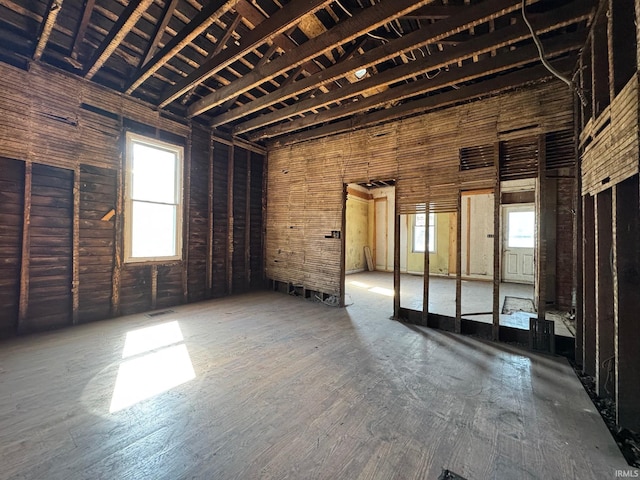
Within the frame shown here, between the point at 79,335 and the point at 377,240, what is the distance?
9.00 metres

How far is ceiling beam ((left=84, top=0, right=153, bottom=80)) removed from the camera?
244 cm

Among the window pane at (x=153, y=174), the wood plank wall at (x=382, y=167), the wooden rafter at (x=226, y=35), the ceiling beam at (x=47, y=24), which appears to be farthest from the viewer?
the window pane at (x=153, y=174)

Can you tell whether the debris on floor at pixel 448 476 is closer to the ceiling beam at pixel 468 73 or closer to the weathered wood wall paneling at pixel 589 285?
the weathered wood wall paneling at pixel 589 285

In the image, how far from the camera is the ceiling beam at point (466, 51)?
2.24m

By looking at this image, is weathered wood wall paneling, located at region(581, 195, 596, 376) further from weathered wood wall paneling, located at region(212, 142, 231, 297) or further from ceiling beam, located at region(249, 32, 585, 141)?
weathered wood wall paneling, located at region(212, 142, 231, 297)

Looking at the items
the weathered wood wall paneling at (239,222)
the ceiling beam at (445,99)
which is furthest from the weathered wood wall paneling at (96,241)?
the ceiling beam at (445,99)

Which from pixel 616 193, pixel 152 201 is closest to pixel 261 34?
pixel 152 201

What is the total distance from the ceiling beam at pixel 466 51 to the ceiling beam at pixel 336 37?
824 mm

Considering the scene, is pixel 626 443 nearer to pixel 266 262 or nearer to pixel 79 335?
pixel 79 335

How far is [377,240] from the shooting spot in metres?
10.4

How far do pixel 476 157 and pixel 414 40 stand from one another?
1735mm

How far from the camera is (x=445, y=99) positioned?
3.53 metres

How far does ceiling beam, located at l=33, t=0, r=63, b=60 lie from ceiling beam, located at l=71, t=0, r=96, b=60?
25cm

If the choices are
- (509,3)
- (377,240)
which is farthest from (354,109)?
(377,240)
